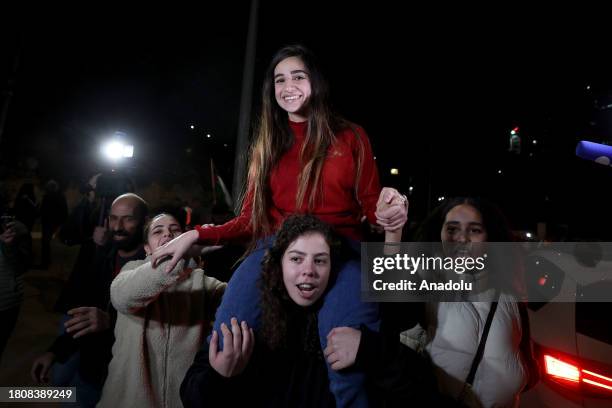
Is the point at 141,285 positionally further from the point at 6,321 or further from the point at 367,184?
the point at 6,321

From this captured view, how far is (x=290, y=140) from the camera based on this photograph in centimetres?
240

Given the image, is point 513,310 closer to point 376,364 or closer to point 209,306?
point 376,364

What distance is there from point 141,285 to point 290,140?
1155 millimetres

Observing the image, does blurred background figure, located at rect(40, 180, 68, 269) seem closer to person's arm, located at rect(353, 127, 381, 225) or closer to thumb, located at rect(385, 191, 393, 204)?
person's arm, located at rect(353, 127, 381, 225)

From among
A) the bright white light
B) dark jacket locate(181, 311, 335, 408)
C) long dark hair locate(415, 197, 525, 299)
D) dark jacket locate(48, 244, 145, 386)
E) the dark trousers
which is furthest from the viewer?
the bright white light

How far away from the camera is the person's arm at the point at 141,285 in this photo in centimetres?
219

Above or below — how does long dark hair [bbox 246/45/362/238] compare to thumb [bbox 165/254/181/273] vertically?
above

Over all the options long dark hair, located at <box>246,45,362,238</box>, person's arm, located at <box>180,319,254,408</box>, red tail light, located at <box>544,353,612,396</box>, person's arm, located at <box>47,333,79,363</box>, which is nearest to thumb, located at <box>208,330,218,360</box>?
person's arm, located at <box>180,319,254,408</box>

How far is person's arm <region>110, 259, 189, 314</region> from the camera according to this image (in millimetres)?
2189

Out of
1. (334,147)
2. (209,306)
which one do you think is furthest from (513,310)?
(209,306)

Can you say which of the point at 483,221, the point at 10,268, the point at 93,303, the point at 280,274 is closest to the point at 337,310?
the point at 280,274

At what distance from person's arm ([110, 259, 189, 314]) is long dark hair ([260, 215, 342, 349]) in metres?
0.49

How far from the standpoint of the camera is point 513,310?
7.61 ft

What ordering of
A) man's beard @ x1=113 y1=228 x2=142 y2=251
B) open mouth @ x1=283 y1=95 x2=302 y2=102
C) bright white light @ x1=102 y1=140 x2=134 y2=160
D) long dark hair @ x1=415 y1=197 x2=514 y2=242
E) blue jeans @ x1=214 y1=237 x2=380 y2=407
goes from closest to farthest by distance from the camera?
blue jeans @ x1=214 y1=237 x2=380 y2=407, open mouth @ x1=283 y1=95 x2=302 y2=102, long dark hair @ x1=415 y1=197 x2=514 y2=242, man's beard @ x1=113 y1=228 x2=142 y2=251, bright white light @ x1=102 y1=140 x2=134 y2=160
